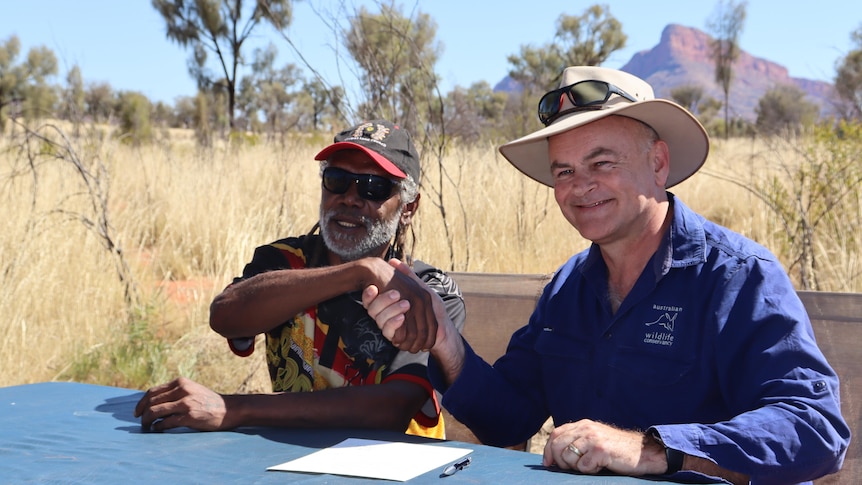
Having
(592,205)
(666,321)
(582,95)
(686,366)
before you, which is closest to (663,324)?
(666,321)

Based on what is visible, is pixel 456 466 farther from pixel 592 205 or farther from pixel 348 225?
pixel 348 225

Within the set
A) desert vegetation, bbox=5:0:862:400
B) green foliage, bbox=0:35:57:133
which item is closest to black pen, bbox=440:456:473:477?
desert vegetation, bbox=5:0:862:400

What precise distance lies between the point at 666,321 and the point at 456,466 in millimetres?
685

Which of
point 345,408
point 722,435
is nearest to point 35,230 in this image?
point 345,408

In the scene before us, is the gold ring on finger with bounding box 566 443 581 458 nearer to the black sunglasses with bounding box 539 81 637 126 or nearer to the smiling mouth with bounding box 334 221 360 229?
the black sunglasses with bounding box 539 81 637 126

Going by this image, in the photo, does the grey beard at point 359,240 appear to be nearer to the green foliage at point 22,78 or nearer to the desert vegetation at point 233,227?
the desert vegetation at point 233,227

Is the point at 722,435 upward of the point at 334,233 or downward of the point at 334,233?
downward

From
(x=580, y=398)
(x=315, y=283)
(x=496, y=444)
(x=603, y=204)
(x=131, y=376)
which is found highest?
(x=603, y=204)

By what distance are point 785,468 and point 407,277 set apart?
1083 millimetres

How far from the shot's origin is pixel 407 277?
2438mm

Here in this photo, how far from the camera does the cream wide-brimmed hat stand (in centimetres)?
226

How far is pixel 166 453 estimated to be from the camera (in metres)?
2.07

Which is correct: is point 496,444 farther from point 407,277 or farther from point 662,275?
point 662,275

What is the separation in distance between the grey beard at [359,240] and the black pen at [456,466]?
3.63 ft
